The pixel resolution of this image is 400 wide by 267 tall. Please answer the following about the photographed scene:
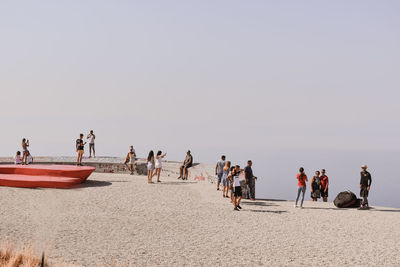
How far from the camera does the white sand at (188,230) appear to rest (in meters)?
8.83

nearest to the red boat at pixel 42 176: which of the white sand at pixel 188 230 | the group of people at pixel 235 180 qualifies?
the white sand at pixel 188 230

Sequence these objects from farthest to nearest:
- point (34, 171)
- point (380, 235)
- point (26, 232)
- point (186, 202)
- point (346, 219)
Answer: point (34, 171) < point (186, 202) < point (346, 219) < point (380, 235) < point (26, 232)

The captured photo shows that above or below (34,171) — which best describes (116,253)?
below

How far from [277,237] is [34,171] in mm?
13749

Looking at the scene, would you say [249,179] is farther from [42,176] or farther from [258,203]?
[42,176]

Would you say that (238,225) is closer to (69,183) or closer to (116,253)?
(116,253)

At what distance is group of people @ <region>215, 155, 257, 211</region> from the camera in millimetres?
14812

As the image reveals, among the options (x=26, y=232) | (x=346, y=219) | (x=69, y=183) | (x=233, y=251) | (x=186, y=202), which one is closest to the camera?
→ (x=233, y=251)

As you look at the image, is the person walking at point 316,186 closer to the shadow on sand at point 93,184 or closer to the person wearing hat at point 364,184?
the person wearing hat at point 364,184

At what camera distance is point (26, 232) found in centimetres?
1030

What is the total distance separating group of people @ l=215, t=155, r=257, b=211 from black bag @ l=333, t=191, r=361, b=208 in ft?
12.1

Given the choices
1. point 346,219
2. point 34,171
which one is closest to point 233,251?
point 346,219

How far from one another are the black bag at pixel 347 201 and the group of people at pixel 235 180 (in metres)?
3.70

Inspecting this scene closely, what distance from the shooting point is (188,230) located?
11203 millimetres
